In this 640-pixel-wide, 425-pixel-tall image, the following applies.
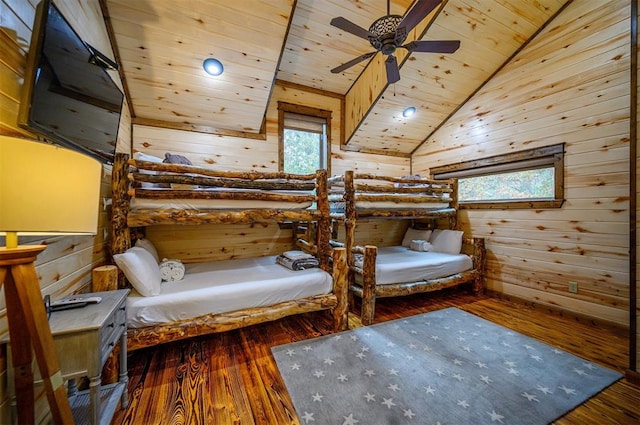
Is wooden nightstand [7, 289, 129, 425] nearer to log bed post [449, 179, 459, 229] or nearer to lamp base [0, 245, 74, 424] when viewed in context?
lamp base [0, 245, 74, 424]

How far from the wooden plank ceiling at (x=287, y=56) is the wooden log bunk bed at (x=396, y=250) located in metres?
1.34

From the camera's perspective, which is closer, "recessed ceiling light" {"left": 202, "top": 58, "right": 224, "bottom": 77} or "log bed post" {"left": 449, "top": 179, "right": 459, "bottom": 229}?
"recessed ceiling light" {"left": 202, "top": 58, "right": 224, "bottom": 77}

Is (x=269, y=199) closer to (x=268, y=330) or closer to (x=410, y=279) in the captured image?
(x=268, y=330)

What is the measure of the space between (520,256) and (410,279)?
1.55 metres

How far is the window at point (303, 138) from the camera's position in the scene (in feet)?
12.5

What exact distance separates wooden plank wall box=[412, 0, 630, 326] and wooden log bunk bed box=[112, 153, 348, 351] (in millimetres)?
2530

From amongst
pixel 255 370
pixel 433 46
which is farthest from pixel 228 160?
pixel 433 46

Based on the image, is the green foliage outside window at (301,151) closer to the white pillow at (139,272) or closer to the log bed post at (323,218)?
the log bed post at (323,218)

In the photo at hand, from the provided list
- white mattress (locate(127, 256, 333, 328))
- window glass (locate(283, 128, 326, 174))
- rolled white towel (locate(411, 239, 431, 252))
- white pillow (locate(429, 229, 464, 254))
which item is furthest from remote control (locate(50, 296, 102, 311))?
white pillow (locate(429, 229, 464, 254))

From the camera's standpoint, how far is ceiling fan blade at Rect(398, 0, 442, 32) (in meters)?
1.67

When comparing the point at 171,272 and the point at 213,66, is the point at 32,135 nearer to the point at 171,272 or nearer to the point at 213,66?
the point at 171,272

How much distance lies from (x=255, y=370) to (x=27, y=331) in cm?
137

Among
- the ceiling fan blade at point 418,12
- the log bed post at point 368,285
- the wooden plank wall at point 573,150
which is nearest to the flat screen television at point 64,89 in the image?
the ceiling fan blade at point 418,12

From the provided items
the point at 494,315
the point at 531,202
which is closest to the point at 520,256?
the point at 531,202
